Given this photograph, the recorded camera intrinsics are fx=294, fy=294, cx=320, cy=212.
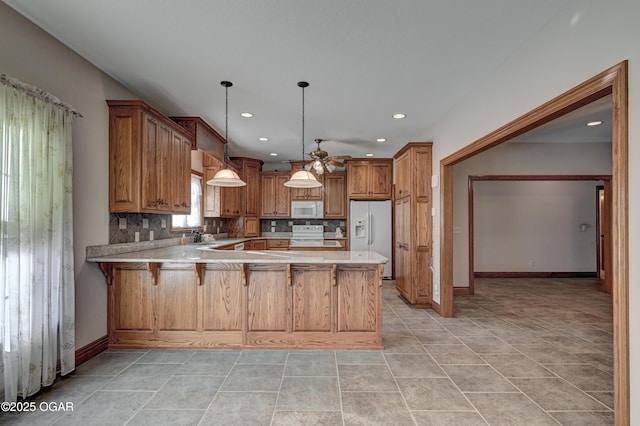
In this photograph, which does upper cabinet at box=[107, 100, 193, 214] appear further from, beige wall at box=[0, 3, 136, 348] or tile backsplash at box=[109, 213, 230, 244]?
tile backsplash at box=[109, 213, 230, 244]

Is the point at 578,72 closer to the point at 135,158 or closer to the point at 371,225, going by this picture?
the point at 135,158

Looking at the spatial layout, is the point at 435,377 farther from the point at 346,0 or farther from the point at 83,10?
the point at 83,10

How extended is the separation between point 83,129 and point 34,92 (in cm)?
60

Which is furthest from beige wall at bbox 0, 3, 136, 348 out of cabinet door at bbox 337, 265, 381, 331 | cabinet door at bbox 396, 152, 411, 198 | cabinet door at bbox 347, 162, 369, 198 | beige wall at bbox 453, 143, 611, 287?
beige wall at bbox 453, 143, 611, 287

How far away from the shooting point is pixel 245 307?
2.96 m

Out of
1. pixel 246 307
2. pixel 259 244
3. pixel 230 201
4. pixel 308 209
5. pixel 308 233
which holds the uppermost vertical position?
pixel 230 201

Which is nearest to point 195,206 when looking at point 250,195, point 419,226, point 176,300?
point 250,195

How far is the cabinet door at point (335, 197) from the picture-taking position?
22.6ft

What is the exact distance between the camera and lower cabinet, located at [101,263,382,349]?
296cm

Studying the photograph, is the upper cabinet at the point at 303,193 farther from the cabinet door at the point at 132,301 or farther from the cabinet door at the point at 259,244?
the cabinet door at the point at 132,301

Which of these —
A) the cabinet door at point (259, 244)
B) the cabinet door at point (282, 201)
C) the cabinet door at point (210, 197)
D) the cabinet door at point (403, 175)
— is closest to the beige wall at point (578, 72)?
the cabinet door at point (403, 175)

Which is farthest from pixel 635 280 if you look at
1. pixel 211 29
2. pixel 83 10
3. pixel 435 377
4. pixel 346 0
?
pixel 83 10

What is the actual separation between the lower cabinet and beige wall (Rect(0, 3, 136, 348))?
26 centimetres

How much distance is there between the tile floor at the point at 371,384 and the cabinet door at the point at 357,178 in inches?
134
